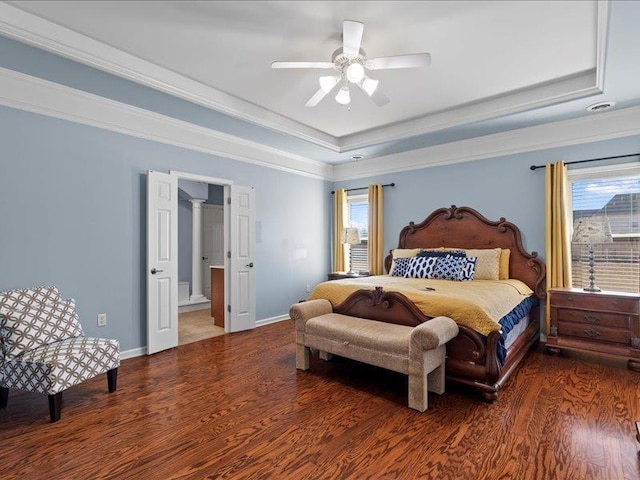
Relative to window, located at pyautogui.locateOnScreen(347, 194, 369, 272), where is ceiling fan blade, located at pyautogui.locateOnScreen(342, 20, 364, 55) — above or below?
above

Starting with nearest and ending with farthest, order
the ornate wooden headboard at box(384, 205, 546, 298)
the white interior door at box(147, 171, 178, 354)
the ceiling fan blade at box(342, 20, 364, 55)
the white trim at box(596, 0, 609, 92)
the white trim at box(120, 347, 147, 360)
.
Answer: the white trim at box(596, 0, 609, 92) < the ceiling fan blade at box(342, 20, 364, 55) < the white trim at box(120, 347, 147, 360) < the white interior door at box(147, 171, 178, 354) < the ornate wooden headboard at box(384, 205, 546, 298)

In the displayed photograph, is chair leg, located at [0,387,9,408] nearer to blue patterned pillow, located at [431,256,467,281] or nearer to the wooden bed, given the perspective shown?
the wooden bed

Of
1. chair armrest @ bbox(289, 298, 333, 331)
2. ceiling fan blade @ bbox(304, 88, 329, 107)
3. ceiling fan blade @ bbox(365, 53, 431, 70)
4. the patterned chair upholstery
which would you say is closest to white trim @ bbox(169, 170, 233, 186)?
the patterned chair upholstery

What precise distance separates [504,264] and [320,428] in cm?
317

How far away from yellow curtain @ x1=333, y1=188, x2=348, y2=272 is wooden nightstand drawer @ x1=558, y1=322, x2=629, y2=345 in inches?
134

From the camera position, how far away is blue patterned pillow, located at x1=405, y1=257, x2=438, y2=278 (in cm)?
414

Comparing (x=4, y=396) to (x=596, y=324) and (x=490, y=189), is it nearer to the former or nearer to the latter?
(x=596, y=324)

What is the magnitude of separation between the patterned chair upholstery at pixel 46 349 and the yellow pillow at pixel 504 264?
A: 14.0 feet

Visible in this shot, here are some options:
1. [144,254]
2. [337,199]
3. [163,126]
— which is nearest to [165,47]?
[163,126]

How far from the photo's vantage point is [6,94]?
2.88 m

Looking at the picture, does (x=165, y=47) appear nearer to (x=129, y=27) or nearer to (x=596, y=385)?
(x=129, y=27)

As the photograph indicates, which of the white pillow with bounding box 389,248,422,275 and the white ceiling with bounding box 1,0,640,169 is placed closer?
the white ceiling with bounding box 1,0,640,169

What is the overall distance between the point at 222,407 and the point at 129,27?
298cm

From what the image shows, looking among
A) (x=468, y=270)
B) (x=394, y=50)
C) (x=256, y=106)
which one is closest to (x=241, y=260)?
(x=256, y=106)
